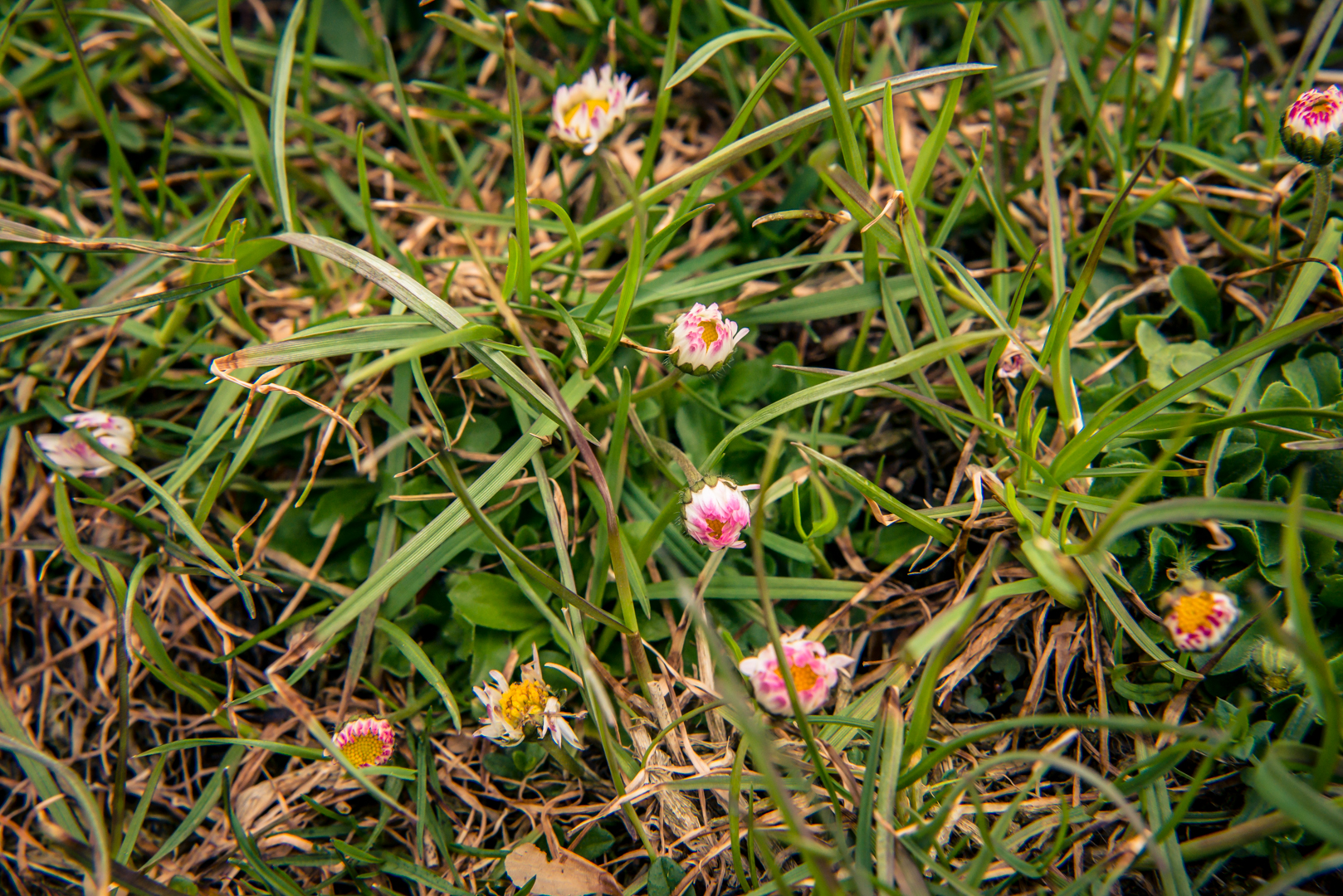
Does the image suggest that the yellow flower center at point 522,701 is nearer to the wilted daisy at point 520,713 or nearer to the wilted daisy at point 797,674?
the wilted daisy at point 520,713

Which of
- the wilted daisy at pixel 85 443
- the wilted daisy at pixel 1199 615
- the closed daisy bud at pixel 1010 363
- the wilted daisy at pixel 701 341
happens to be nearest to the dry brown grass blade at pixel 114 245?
the wilted daisy at pixel 85 443

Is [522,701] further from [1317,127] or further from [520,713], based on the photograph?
[1317,127]

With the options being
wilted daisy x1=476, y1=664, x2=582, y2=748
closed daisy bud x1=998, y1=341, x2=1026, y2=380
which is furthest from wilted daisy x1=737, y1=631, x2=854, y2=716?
closed daisy bud x1=998, y1=341, x2=1026, y2=380

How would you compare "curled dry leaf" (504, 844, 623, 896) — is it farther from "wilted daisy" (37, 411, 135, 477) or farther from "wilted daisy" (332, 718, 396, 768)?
"wilted daisy" (37, 411, 135, 477)

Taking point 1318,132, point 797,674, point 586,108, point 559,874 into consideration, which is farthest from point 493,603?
point 1318,132

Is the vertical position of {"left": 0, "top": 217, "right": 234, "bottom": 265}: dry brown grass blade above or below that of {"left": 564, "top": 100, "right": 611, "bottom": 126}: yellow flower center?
below

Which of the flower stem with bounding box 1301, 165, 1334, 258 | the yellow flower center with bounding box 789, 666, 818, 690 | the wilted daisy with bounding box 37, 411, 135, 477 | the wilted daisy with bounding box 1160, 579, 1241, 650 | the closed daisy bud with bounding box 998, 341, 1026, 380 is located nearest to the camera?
the wilted daisy with bounding box 1160, 579, 1241, 650

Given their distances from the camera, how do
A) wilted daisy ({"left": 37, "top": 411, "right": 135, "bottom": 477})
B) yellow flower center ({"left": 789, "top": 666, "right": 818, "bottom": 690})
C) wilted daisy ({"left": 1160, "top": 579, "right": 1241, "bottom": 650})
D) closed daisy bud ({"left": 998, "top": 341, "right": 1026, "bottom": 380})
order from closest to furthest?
wilted daisy ({"left": 1160, "top": 579, "right": 1241, "bottom": 650})
yellow flower center ({"left": 789, "top": 666, "right": 818, "bottom": 690})
closed daisy bud ({"left": 998, "top": 341, "right": 1026, "bottom": 380})
wilted daisy ({"left": 37, "top": 411, "right": 135, "bottom": 477})
